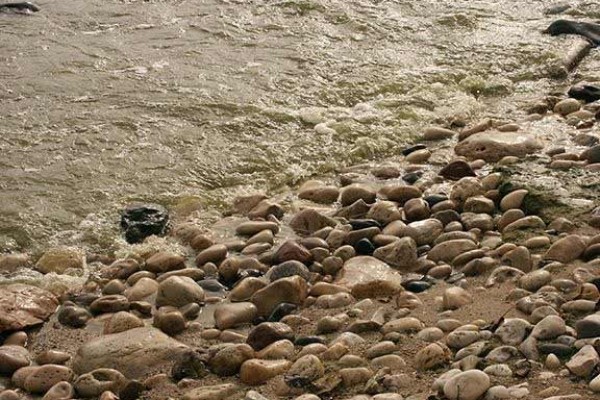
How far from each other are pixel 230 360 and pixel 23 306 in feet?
4.11

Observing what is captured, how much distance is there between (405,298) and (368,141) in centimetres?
234

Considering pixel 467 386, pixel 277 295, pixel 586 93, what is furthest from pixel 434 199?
pixel 467 386

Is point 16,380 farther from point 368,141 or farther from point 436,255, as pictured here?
point 368,141

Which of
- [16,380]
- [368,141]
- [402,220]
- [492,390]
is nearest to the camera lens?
[492,390]

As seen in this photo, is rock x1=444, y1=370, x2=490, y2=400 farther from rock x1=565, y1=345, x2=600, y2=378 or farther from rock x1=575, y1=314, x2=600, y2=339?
rock x1=575, y1=314, x2=600, y2=339

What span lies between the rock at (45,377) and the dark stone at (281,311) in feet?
3.05

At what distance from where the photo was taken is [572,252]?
4.49 metres

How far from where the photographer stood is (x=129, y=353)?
4129mm

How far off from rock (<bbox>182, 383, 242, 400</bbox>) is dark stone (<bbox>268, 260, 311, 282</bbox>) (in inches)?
40.0

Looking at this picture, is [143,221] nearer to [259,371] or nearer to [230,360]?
[230,360]

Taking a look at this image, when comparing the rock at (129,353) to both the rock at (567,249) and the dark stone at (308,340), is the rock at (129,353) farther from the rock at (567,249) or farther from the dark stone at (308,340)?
the rock at (567,249)

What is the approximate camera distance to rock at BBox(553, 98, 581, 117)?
6.75 m

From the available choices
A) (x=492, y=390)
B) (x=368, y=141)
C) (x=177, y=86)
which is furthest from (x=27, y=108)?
(x=492, y=390)

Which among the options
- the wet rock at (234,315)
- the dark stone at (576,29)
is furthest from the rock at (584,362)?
the dark stone at (576,29)
